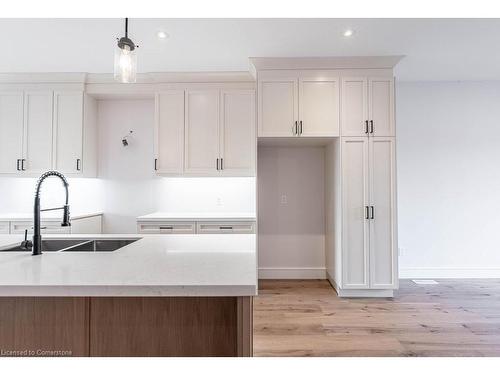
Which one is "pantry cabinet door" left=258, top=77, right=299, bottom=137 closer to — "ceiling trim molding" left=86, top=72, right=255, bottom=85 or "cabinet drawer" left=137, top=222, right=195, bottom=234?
"ceiling trim molding" left=86, top=72, right=255, bottom=85

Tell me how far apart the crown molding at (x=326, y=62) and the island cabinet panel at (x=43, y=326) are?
289 cm

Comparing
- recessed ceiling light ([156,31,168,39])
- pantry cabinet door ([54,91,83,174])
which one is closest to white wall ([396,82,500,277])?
recessed ceiling light ([156,31,168,39])

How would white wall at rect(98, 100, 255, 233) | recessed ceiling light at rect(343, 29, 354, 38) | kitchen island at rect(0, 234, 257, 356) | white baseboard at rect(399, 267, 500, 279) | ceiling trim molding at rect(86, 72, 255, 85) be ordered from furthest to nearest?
white wall at rect(98, 100, 255, 233) → white baseboard at rect(399, 267, 500, 279) → ceiling trim molding at rect(86, 72, 255, 85) → recessed ceiling light at rect(343, 29, 354, 38) → kitchen island at rect(0, 234, 257, 356)

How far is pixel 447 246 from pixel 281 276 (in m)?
2.30

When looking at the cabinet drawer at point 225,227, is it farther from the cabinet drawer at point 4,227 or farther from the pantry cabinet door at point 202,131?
the cabinet drawer at point 4,227

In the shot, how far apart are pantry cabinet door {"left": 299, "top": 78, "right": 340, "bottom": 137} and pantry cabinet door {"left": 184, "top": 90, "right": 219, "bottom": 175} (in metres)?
1.05

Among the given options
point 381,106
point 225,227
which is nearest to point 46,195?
point 225,227

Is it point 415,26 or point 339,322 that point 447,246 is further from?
point 415,26

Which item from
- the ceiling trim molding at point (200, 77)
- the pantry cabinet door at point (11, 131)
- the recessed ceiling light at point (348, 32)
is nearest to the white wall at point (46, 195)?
the pantry cabinet door at point (11, 131)

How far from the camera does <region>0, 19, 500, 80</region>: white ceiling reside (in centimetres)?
254

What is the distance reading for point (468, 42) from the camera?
288 centimetres

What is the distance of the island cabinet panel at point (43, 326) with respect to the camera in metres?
1.10

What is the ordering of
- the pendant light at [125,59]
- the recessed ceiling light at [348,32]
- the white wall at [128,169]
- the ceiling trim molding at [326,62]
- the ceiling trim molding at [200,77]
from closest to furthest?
the pendant light at [125,59], the recessed ceiling light at [348,32], the ceiling trim molding at [326,62], the ceiling trim molding at [200,77], the white wall at [128,169]

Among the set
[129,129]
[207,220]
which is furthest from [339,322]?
[129,129]
